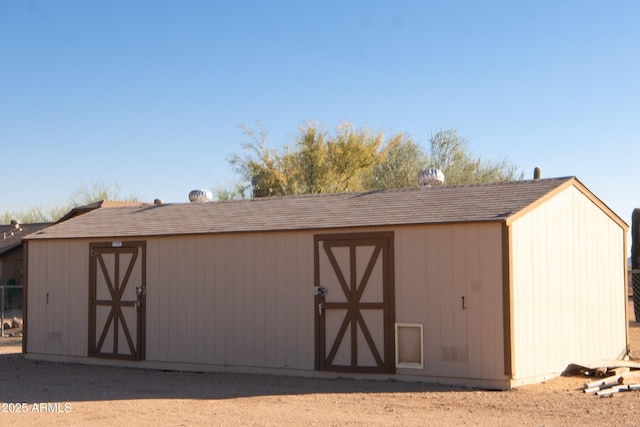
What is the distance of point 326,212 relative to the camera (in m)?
16.0

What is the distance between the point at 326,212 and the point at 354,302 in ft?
7.05

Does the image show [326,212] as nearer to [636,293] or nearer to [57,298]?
[57,298]

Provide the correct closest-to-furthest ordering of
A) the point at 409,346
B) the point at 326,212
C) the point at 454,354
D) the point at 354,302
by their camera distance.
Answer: the point at 454,354
the point at 409,346
the point at 354,302
the point at 326,212

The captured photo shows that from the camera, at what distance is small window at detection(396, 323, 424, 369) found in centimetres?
1397

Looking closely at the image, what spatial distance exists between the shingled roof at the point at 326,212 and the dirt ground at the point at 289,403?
2.79m

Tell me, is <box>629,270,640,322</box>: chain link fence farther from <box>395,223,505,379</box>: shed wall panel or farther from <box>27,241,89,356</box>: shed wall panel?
<box>27,241,89,356</box>: shed wall panel

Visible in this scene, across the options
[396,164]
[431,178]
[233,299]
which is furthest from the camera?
[396,164]

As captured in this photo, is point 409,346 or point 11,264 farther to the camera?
point 11,264

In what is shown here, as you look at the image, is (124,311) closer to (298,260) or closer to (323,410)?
(298,260)

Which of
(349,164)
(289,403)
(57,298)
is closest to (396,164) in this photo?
(349,164)

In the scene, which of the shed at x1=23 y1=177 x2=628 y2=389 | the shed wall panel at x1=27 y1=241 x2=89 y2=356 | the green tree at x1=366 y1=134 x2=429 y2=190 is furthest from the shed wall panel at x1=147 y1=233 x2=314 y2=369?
the green tree at x1=366 y1=134 x2=429 y2=190

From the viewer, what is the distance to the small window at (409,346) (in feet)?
45.8

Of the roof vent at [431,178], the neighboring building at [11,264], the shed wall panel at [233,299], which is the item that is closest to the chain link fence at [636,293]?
the roof vent at [431,178]

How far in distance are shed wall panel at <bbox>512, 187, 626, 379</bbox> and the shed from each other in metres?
0.04
